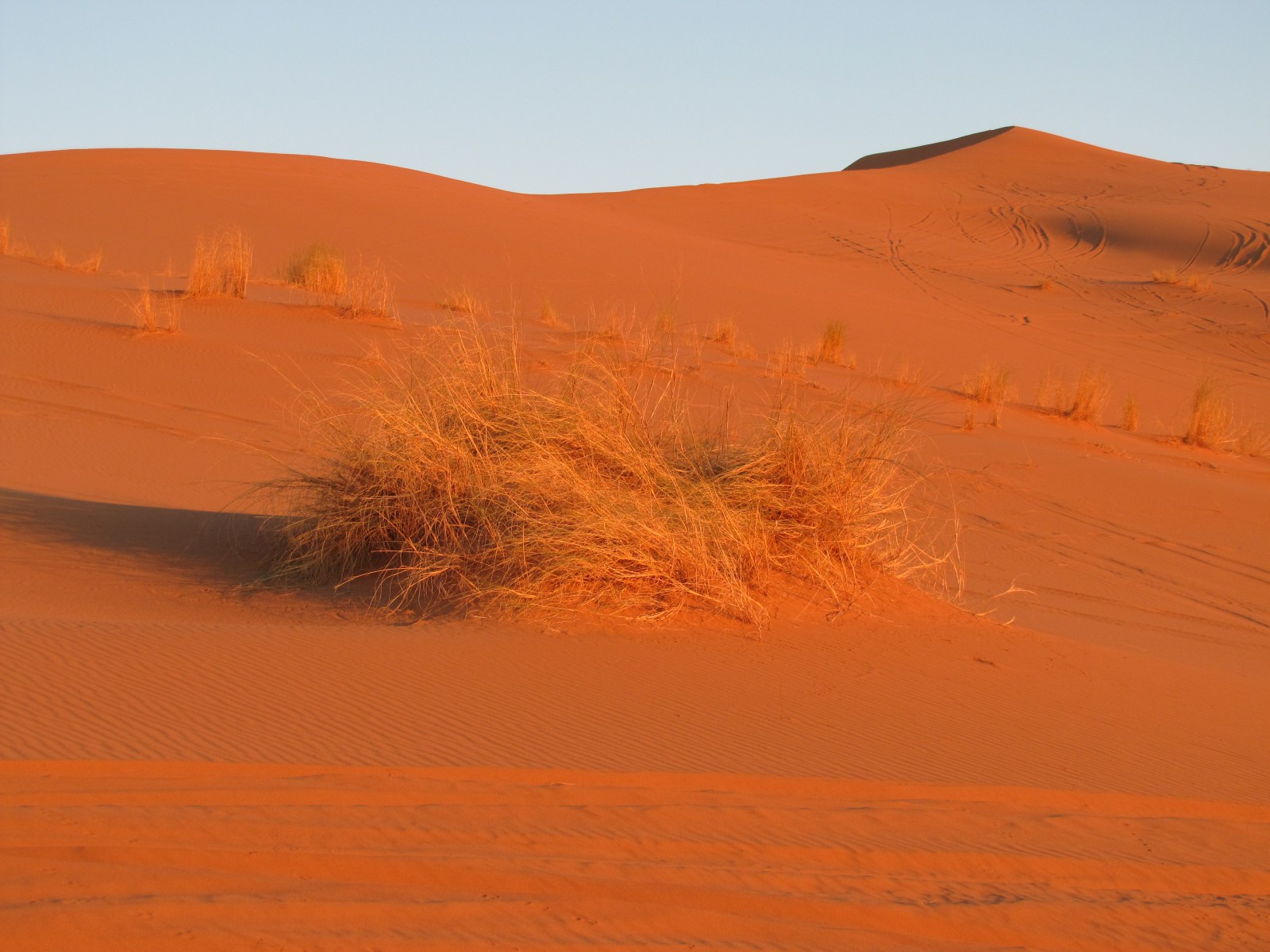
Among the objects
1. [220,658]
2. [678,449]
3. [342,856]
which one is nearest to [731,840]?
[342,856]

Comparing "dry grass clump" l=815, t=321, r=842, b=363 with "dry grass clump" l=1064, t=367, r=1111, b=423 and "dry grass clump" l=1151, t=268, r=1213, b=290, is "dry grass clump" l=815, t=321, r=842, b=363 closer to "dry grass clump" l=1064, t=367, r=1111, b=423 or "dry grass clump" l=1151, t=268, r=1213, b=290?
"dry grass clump" l=1064, t=367, r=1111, b=423

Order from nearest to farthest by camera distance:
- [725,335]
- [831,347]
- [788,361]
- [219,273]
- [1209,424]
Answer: [788,361], [1209,424], [219,273], [725,335], [831,347]

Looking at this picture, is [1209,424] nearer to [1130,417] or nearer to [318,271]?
[1130,417]

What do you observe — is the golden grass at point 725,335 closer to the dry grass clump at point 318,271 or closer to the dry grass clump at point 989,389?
the dry grass clump at point 989,389

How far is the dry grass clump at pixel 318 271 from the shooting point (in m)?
15.6

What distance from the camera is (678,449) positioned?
645 cm

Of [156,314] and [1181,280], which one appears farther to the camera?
[1181,280]

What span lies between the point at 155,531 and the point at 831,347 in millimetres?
11946

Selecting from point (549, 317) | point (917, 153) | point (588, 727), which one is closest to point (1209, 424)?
point (549, 317)

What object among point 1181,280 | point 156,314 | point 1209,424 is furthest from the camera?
point 1181,280

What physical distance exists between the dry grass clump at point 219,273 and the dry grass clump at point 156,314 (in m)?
0.48

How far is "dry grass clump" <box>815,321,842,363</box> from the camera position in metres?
17.1

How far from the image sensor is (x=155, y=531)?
698cm

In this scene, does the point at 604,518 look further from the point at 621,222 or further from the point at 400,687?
the point at 621,222
